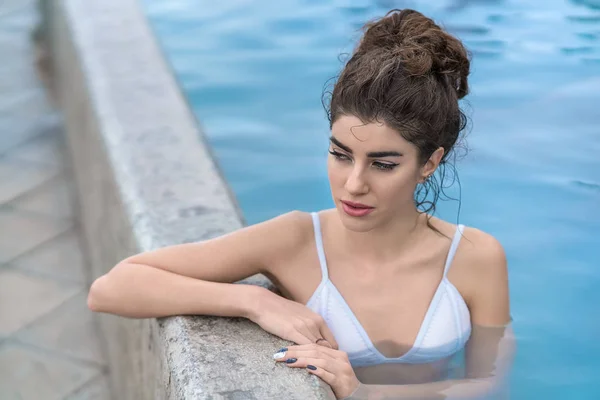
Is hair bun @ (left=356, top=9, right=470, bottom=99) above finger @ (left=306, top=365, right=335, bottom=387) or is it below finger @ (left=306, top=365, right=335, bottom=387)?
above

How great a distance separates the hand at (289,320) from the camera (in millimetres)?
2393

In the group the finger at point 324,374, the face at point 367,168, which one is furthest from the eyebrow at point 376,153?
the finger at point 324,374

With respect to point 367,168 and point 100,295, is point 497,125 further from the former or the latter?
point 100,295

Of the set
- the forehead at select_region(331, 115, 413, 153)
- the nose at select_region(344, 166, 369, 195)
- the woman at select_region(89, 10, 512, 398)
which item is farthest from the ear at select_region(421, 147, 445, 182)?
the nose at select_region(344, 166, 369, 195)

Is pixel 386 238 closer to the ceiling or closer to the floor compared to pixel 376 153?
closer to the floor

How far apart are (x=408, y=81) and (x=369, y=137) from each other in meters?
0.19

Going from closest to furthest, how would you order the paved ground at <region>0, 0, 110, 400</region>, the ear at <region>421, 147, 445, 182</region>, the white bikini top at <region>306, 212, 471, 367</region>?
the ear at <region>421, 147, 445, 182</region> → the white bikini top at <region>306, 212, 471, 367</region> → the paved ground at <region>0, 0, 110, 400</region>

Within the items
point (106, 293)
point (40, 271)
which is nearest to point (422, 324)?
point (106, 293)

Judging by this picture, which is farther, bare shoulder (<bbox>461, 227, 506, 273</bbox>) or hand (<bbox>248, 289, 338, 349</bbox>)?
bare shoulder (<bbox>461, 227, 506, 273</bbox>)

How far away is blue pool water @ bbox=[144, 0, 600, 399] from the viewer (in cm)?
418

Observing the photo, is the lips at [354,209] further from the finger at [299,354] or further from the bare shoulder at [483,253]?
the bare shoulder at [483,253]

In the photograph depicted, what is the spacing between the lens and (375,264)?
2.75 metres

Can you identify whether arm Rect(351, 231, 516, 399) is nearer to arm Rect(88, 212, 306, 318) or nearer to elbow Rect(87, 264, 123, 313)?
arm Rect(88, 212, 306, 318)

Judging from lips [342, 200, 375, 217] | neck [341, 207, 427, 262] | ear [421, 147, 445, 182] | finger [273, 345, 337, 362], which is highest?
ear [421, 147, 445, 182]
